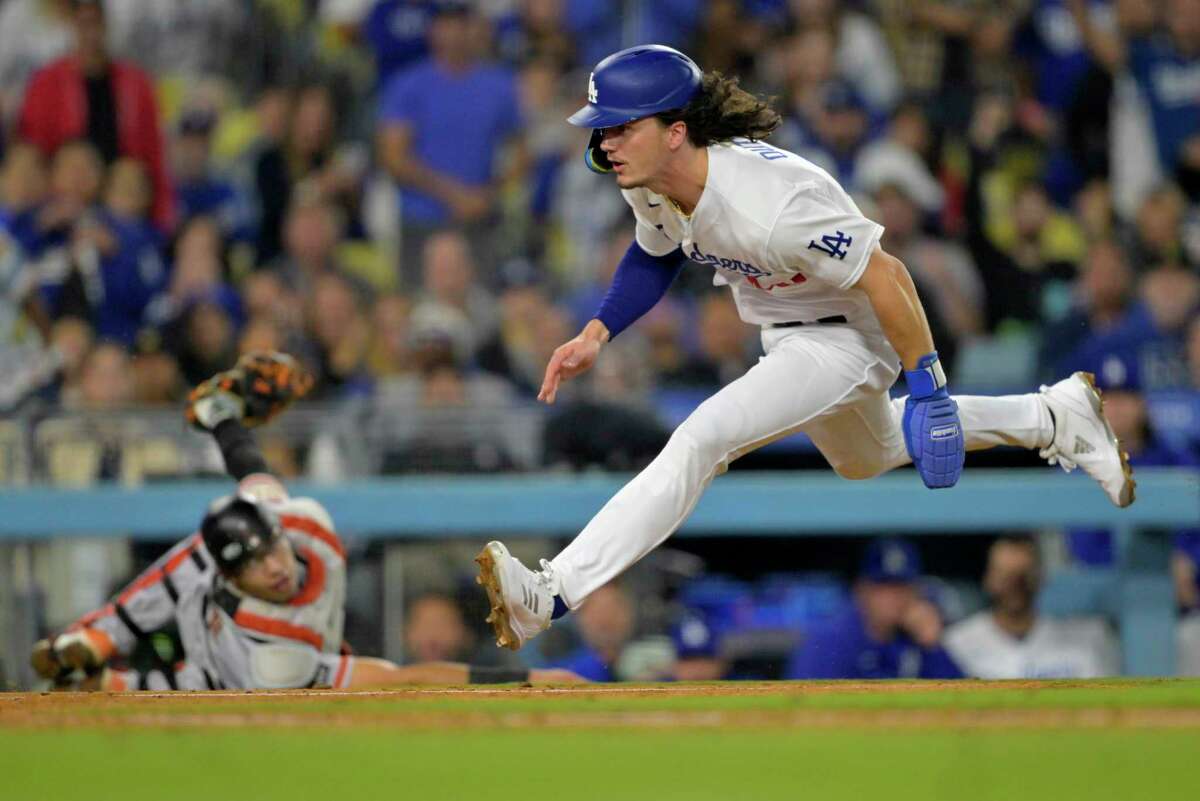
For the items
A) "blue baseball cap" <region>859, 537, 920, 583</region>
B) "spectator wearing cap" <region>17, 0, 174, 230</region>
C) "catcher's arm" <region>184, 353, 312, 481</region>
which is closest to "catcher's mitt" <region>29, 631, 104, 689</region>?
"catcher's arm" <region>184, 353, 312, 481</region>

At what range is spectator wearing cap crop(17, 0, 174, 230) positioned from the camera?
9.49 metres

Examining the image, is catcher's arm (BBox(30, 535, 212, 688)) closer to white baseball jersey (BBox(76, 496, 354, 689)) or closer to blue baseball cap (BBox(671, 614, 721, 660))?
white baseball jersey (BBox(76, 496, 354, 689))

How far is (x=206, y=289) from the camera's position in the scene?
8922 mm

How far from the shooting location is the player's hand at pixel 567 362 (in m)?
4.73

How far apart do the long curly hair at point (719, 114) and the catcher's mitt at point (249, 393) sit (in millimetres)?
2285

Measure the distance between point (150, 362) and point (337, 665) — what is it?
2.72m

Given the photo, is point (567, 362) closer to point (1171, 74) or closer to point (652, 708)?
point (652, 708)

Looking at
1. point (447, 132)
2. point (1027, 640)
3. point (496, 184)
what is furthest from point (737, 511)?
point (447, 132)

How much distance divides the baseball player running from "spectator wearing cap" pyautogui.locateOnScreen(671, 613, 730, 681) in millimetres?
2210

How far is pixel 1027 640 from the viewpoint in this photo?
24.0 ft

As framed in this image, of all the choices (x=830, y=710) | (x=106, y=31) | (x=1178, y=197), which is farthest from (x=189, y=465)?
(x=1178, y=197)

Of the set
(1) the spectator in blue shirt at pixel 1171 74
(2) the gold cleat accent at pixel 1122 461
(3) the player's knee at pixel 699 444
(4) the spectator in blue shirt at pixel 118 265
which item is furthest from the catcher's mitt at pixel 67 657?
(1) the spectator in blue shirt at pixel 1171 74

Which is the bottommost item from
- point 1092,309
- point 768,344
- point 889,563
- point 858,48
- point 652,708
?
point 889,563

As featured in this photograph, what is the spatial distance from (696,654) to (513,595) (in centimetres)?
277
